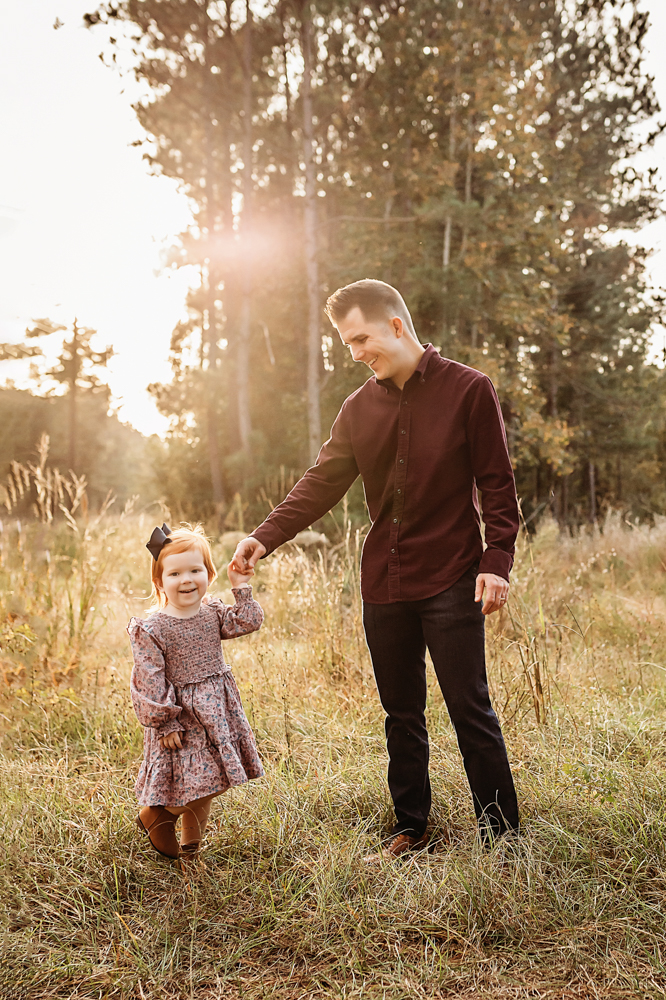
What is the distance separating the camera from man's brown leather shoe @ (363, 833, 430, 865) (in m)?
2.40

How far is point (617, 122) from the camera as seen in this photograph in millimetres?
15562

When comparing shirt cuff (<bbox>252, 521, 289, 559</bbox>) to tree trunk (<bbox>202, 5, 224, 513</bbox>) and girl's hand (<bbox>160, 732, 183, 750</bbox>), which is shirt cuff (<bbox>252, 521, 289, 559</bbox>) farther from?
tree trunk (<bbox>202, 5, 224, 513</bbox>)

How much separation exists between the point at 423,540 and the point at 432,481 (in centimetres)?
20

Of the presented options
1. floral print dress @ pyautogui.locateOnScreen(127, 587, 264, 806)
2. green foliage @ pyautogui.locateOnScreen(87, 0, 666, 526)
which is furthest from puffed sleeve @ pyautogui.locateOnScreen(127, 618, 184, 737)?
green foliage @ pyautogui.locateOnScreen(87, 0, 666, 526)

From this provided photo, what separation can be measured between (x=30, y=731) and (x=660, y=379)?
15633 mm

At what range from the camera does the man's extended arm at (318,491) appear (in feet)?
8.69

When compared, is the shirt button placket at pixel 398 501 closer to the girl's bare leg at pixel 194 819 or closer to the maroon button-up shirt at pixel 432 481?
the maroon button-up shirt at pixel 432 481

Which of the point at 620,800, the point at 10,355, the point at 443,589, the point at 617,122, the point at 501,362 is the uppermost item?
the point at 617,122

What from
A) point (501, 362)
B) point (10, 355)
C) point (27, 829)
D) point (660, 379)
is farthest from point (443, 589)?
point (10, 355)

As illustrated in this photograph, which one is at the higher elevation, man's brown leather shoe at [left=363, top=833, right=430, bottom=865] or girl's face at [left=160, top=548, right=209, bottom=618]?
girl's face at [left=160, top=548, right=209, bottom=618]

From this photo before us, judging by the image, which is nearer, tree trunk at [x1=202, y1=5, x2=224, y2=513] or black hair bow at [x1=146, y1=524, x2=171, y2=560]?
black hair bow at [x1=146, y1=524, x2=171, y2=560]

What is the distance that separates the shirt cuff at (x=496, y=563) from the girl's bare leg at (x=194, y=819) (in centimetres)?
115

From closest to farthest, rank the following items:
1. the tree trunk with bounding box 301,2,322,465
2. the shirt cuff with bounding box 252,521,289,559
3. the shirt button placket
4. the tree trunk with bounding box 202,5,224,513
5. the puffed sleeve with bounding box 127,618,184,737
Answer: the puffed sleeve with bounding box 127,618,184,737 < the shirt button placket < the shirt cuff with bounding box 252,521,289,559 < the tree trunk with bounding box 301,2,322,465 < the tree trunk with bounding box 202,5,224,513

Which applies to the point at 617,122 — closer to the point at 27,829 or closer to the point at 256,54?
the point at 256,54
